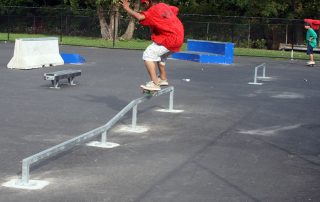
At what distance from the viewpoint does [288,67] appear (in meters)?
26.1

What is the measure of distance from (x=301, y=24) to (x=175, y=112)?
1132 inches

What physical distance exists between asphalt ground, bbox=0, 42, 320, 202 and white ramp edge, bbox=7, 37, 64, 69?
8.06 ft

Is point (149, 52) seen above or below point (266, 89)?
above

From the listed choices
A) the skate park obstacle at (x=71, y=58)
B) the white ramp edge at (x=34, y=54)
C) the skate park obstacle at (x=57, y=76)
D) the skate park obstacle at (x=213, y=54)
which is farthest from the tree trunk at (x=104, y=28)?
the skate park obstacle at (x=57, y=76)

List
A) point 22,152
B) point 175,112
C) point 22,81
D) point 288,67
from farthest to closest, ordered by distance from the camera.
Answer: point 288,67 < point 22,81 < point 175,112 < point 22,152

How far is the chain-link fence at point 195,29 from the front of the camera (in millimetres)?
39156

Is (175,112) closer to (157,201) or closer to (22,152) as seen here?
(22,152)

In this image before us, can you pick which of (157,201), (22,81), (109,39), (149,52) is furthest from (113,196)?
(109,39)

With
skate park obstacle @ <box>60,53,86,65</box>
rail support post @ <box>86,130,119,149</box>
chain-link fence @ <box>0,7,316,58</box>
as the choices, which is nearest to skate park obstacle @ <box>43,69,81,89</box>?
rail support post @ <box>86,130,119,149</box>

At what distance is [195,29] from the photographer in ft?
132

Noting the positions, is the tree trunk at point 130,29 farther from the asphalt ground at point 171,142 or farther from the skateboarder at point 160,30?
the skateboarder at point 160,30

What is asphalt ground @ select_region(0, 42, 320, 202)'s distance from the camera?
6.53 metres

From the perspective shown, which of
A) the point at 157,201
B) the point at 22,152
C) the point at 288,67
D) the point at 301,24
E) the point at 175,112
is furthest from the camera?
the point at 301,24

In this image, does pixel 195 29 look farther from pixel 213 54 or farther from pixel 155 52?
pixel 155 52
